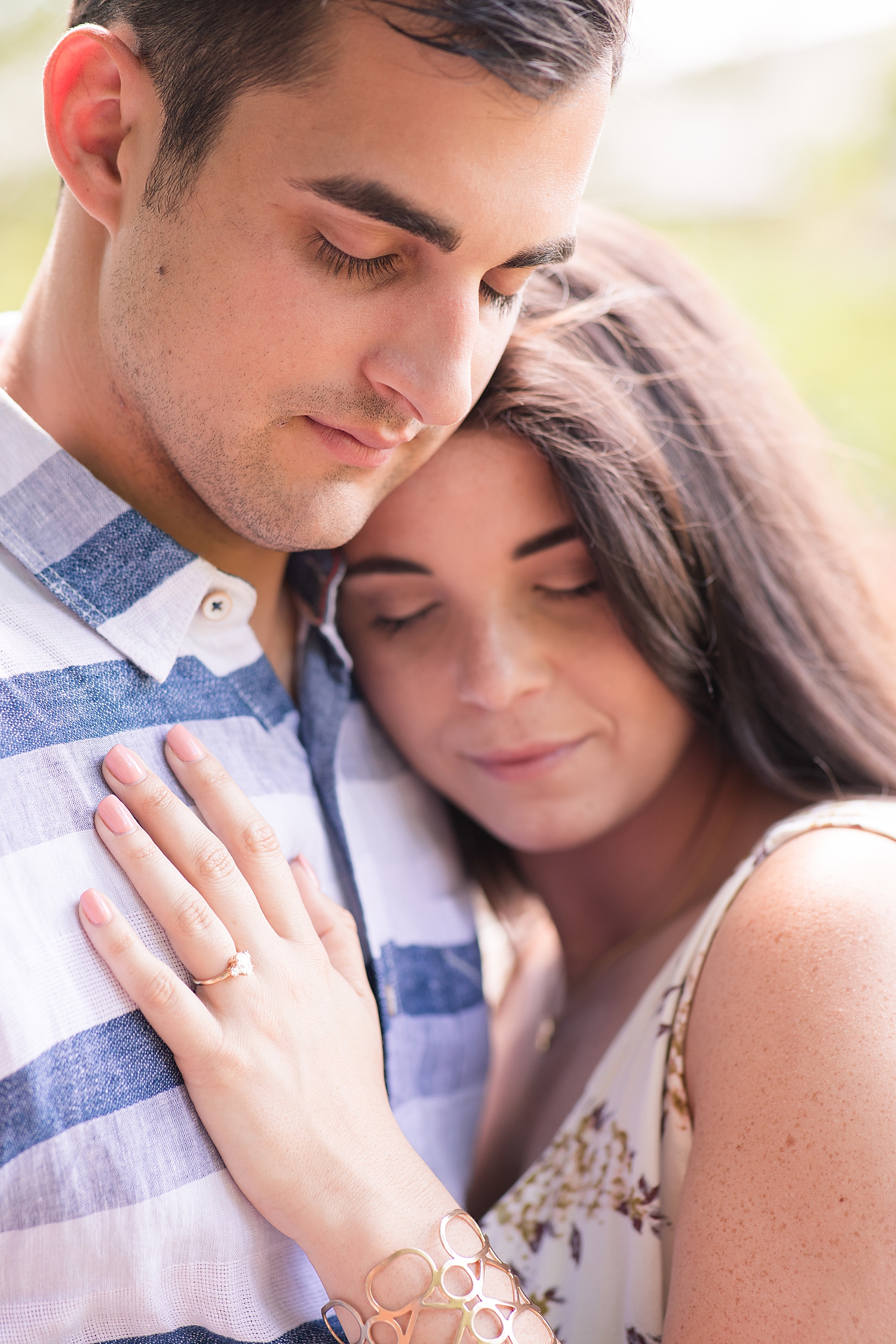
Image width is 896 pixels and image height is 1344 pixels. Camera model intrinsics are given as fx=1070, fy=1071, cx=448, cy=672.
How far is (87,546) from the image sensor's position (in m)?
1.06

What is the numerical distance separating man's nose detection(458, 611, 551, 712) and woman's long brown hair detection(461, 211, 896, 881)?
13 centimetres

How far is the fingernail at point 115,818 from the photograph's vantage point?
0.93m

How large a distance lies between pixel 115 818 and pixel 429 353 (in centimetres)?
50

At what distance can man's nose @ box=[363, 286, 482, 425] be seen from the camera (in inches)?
38.3

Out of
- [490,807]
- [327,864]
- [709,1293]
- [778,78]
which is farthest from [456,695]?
[778,78]

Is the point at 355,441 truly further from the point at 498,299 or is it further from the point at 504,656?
the point at 504,656

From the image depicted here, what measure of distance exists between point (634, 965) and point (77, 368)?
1.04 metres

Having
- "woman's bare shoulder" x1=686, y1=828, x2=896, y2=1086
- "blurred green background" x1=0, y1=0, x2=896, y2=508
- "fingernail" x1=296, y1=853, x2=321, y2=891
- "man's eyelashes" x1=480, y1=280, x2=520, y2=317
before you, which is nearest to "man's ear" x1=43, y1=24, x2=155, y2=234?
"man's eyelashes" x1=480, y1=280, x2=520, y2=317

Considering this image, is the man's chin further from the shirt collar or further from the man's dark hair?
the man's dark hair

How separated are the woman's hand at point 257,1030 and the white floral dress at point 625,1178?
248mm

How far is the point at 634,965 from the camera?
1488mm

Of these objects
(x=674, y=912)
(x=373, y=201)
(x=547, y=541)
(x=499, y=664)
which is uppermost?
(x=373, y=201)

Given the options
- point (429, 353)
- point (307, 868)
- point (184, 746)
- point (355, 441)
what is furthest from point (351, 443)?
point (307, 868)

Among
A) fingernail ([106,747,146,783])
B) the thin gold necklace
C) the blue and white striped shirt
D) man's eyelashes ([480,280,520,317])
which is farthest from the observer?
the thin gold necklace
